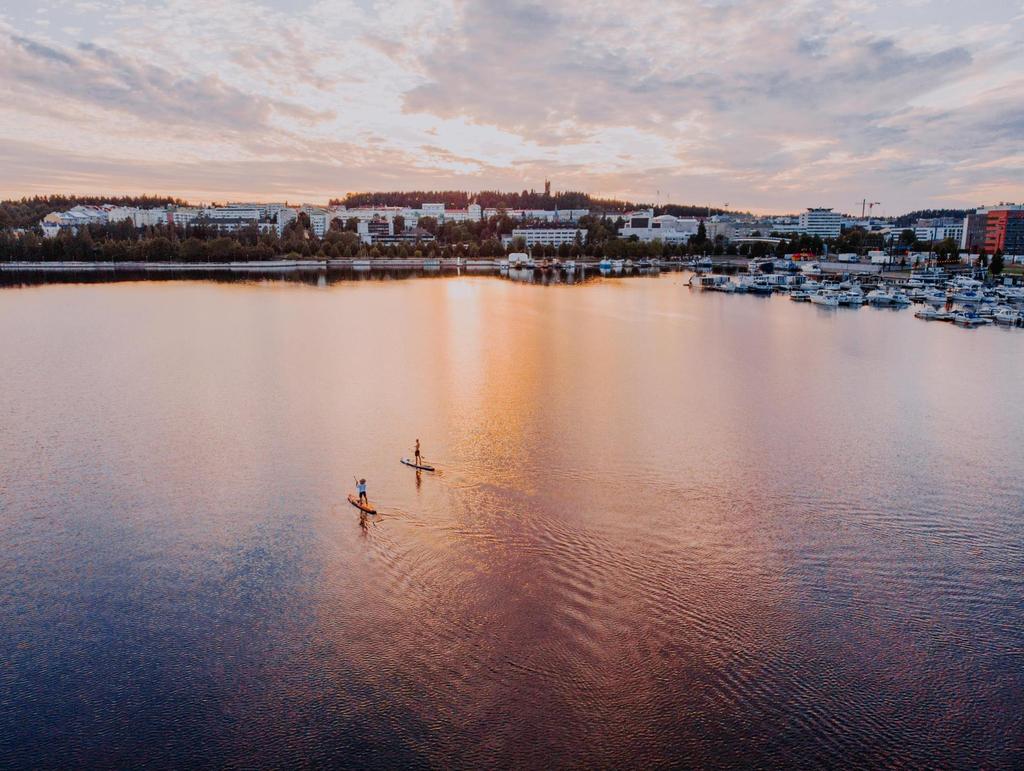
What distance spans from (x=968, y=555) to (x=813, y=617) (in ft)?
5.93

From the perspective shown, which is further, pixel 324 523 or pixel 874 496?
pixel 874 496

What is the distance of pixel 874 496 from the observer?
6.61m

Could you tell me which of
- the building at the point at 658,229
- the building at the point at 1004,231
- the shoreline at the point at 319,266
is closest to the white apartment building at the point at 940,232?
the building at the point at 1004,231

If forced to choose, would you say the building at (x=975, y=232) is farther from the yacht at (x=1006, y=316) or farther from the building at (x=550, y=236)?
the yacht at (x=1006, y=316)

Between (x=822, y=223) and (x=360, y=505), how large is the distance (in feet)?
266

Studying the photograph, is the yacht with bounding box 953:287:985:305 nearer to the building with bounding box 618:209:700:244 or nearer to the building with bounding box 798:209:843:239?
the building with bounding box 618:209:700:244

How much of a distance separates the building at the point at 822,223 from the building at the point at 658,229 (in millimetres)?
14317

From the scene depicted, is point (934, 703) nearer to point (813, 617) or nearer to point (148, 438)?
point (813, 617)

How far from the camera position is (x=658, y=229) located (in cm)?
6606

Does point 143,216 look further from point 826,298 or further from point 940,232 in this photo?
point 940,232

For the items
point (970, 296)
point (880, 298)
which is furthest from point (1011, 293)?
point (880, 298)

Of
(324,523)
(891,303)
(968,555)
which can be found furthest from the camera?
(891,303)

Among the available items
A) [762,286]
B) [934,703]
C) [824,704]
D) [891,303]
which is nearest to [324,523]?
[824,704]

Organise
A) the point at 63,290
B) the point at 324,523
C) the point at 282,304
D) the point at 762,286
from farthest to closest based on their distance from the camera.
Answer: the point at 762,286 < the point at 63,290 < the point at 282,304 < the point at 324,523
